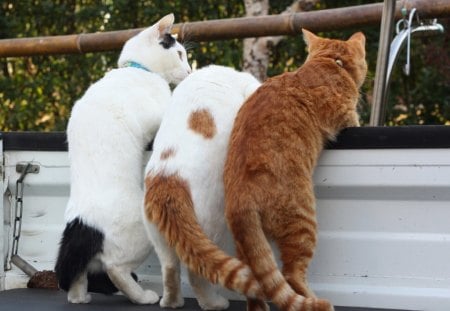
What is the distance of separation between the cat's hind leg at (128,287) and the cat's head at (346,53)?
0.97 m

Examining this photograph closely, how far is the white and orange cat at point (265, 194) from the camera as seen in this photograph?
2436mm

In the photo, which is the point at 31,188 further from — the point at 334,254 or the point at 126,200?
the point at 334,254

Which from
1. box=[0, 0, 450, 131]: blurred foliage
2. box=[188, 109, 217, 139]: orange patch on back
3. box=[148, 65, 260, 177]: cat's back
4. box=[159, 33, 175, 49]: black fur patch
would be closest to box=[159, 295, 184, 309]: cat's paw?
box=[148, 65, 260, 177]: cat's back

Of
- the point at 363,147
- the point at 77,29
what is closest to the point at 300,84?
the point at 363,147

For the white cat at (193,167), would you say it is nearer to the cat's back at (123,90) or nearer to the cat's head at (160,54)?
the cat's back at (123,90)

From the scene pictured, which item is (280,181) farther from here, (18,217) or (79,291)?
(18,217)

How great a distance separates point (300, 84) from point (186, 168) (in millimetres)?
452

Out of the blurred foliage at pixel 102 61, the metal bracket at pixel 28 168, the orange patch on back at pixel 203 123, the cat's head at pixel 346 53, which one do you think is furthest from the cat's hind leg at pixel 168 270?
the blurred foliage at pixel 102 61

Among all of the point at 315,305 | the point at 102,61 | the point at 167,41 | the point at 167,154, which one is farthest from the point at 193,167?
the point at 102,61

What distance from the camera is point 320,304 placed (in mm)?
2369

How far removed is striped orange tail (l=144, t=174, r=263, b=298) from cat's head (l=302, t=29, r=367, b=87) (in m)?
0.69

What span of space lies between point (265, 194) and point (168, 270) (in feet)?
1.46

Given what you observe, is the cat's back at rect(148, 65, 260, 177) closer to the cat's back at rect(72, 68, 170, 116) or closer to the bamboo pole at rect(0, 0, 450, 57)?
the cat's back at rect(72, 68, 170, 116)

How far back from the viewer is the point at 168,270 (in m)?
2.68
